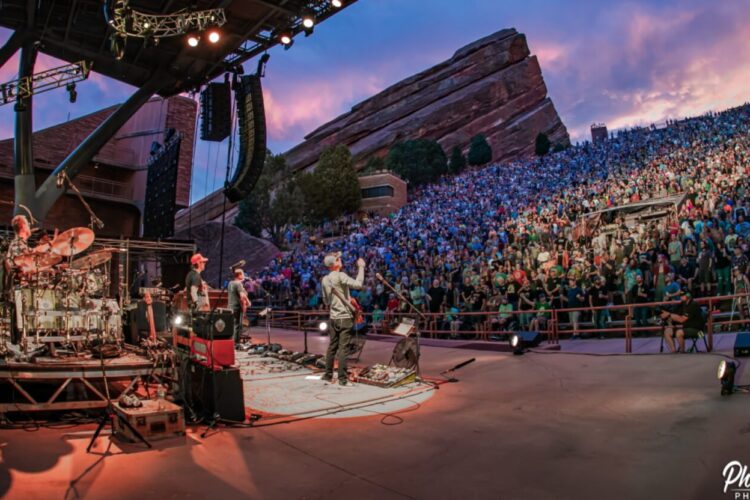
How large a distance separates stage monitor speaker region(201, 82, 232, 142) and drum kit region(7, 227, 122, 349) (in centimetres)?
1064

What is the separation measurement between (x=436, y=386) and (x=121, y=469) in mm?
4093

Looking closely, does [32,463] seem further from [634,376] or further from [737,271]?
[737,271]

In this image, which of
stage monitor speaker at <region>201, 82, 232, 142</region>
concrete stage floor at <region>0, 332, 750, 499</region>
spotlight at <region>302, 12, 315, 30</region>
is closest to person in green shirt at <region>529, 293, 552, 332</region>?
concrete stage floor at <region>0, 332, 750, 499</region>

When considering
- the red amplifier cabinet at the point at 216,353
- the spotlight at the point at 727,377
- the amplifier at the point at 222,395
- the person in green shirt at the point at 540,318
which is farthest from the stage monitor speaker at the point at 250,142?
the spotlight at the point at 727,377

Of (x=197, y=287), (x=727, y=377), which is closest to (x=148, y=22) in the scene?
(x=197, y=287)

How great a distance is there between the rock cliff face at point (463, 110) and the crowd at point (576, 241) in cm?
4053

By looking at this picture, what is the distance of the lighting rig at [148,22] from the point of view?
1109 centimetres

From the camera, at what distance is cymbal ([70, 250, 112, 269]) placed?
7.90 metres

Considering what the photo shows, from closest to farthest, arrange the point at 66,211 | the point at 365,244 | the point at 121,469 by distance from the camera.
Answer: the point at 121,469 → the point at 66,211 → the point at 365,244

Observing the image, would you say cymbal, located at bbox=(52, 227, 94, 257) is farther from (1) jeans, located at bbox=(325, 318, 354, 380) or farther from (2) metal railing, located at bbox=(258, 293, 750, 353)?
(2) metal railing, located at bbox=(258, 293, 750, 353)

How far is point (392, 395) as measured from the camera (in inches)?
251

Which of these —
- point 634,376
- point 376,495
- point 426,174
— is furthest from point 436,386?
point 426,174

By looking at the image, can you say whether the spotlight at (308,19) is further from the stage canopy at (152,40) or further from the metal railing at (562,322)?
the metal railing at (562,322)

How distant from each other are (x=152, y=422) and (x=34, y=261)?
3.06 meters
